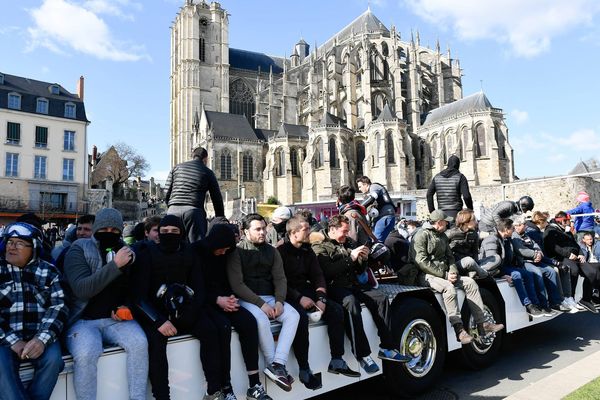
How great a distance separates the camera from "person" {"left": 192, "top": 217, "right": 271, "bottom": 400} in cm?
329

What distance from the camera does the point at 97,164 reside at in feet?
157

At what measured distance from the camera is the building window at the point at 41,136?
108 feet

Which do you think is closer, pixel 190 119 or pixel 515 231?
pixel 515 231

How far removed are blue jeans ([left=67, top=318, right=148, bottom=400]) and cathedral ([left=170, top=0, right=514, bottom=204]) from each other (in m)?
36.3

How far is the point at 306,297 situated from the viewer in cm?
398

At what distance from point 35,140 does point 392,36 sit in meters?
37.2

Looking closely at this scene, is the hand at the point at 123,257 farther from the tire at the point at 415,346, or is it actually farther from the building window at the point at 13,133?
the building window at the point at 13,133

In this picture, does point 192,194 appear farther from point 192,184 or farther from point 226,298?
point 226,298

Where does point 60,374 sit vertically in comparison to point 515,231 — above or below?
below

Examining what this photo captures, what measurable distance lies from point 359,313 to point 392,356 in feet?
1.67

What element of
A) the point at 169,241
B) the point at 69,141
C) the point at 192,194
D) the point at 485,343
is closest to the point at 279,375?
the point at 169,241

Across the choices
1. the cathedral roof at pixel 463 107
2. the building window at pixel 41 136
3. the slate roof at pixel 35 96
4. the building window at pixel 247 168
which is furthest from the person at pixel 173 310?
the building window at pixel 247 168

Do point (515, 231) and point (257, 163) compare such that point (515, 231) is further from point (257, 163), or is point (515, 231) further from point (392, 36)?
point (392, 36)

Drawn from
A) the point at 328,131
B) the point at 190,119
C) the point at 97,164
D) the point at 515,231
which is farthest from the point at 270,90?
the point at 515,231
